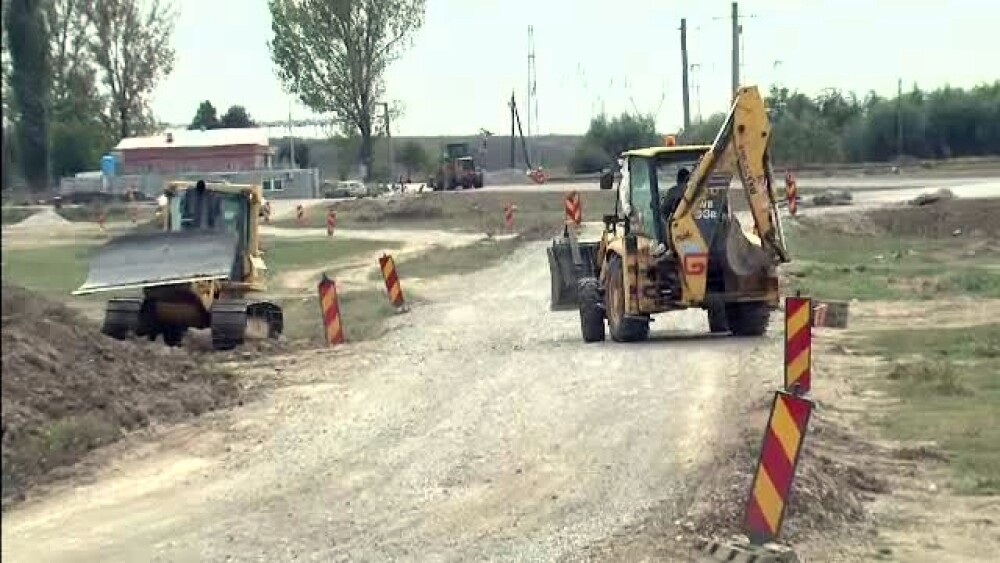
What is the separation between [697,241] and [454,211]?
50692 mm

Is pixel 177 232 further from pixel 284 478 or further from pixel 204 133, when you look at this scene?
pixel 204 133

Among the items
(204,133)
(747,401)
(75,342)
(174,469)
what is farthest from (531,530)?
(204,133)

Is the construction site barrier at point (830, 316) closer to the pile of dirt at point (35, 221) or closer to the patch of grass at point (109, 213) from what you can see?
the pile of dirt at point (35, 221)

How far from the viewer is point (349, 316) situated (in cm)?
2898

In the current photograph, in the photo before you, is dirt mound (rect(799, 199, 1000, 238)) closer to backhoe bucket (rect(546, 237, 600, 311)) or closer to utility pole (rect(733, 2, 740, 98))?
utility pole (rect(733, 2, 740, 98))

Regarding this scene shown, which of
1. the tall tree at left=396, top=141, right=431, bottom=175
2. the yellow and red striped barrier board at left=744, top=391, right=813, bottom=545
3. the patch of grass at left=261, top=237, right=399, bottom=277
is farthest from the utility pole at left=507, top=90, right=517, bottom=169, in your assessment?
the yellow and red striped barrier board at left=744, top=391, right=813, bottom=545

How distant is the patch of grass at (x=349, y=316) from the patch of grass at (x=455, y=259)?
4.99 meters

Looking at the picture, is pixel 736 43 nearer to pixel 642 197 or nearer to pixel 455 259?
pixel 455 259

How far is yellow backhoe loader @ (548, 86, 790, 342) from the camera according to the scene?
2042 cm

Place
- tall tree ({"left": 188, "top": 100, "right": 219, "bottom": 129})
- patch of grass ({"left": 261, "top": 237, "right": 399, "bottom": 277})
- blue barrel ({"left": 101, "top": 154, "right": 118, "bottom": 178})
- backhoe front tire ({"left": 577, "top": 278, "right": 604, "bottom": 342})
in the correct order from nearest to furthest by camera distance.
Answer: backhoe front tire ({"left": 577, "top": 278, "right": 604, "bottom": 342}), patch of grass ({"left": 261, "top": 237, "right": 399, "bottom": 277}), blue barrel ({"left": 101, "top": 154, "right": 118, "bottom": 178}), tall tree ({"left": 188, "top": 100, "right": 219, "bottom": 129})

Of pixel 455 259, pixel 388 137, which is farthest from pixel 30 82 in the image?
pixel 388 137

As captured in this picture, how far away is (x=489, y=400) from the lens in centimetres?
1566

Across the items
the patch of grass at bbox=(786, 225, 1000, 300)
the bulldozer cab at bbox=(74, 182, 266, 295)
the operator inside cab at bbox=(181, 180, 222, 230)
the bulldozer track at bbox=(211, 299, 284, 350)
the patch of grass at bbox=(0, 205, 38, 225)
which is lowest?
the patch of grass at bbox=(786, 225, 1000, 300)

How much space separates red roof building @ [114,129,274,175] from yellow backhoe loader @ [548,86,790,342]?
226 ft
